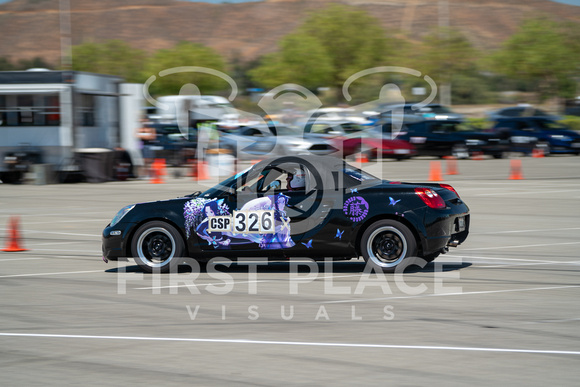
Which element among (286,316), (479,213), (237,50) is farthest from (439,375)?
(237,50)

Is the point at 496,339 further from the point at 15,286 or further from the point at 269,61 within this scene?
the point at 269,61

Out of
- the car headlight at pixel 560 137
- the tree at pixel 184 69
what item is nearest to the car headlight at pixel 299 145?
the car headlight at pixel 560 137

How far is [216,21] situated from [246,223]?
149 metres

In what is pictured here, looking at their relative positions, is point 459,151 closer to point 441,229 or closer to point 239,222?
point 441,229

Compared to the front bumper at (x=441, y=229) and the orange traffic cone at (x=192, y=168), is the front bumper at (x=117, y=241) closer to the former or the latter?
the front bumper at (x=441, y=229)

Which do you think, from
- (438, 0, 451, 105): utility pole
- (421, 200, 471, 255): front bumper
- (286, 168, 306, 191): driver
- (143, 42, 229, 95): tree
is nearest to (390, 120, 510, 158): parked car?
(421, 200, 471, 255): front bumper

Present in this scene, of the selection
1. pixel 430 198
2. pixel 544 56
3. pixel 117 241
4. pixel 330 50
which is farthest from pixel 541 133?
pixel 330 50

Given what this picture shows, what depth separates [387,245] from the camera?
9.12m

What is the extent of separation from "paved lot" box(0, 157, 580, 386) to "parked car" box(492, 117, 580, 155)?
2030 centimetres

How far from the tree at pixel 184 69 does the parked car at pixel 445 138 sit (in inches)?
1568

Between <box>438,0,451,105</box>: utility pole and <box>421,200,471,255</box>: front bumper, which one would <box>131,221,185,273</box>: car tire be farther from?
<box>438,0,451,105</box>: utility pole

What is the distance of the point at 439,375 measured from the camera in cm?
517

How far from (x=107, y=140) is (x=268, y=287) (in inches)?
696

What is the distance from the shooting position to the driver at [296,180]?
30.3 ft
